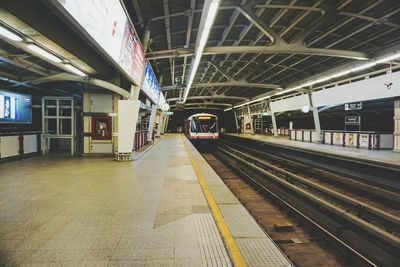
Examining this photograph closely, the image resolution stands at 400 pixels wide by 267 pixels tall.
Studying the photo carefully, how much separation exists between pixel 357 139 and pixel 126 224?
16.1 meters

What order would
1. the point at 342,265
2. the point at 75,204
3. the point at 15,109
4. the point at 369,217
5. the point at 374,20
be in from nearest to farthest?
the point at 342,265
the point at 75,204
the point at 369,217
the point at 374,20
the point at 15,109

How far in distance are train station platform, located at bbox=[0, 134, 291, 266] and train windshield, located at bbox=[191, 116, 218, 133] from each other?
13.3 meters

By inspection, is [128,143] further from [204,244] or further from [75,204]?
[204,244]

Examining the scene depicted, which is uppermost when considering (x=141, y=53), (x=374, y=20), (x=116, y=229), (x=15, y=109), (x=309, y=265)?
(x=374, y=20)

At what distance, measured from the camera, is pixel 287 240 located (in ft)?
16.0

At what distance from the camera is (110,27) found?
18.4 feet

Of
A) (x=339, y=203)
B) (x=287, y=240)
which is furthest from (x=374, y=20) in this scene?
(x=287, y=240)

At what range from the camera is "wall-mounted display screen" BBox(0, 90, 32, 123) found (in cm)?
966

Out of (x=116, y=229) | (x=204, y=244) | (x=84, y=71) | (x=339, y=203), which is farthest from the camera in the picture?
(x=84, y=71)

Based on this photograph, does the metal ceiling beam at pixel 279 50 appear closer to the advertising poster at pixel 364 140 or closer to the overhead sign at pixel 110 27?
the overhead sign at pixel 110 27

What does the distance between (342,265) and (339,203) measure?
3872 mm

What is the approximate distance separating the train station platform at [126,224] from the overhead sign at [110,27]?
3026 millimetres

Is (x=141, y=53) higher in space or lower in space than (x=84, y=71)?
higher

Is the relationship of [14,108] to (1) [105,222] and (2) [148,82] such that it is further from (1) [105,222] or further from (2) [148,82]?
(1) [105,222]
